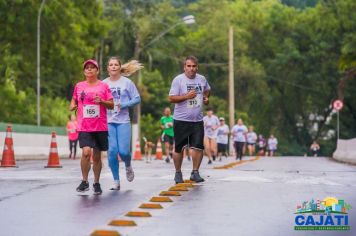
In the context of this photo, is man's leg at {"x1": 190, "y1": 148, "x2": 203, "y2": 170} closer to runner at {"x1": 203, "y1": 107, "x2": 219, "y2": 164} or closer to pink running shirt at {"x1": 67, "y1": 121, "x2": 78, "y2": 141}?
runner at {"x1": 203, "y1": 107, "x2": 219, "y2": 164}

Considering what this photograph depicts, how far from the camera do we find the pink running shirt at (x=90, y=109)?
1206 cm

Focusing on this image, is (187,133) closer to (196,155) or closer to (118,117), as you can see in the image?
(196,155)

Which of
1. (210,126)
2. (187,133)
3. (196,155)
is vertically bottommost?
(196,155)

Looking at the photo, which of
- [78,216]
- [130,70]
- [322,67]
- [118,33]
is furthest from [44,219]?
[322,67]

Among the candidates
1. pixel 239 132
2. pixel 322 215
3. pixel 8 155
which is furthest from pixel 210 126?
pixel 322 215

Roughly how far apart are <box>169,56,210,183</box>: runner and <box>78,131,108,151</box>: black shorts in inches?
78.6

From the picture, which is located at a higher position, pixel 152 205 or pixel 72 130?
pixel 72 130

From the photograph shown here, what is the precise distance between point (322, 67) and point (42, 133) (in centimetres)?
3796

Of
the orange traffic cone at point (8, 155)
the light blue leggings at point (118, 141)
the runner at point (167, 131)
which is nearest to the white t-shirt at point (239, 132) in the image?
the runner at point (167, 131)

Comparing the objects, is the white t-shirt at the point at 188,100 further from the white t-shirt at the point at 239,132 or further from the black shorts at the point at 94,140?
the white t-shirt at the point at 239,132

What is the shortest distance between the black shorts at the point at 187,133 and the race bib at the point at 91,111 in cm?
223

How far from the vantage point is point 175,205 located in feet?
A: 33.9

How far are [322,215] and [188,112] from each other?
5.22 m

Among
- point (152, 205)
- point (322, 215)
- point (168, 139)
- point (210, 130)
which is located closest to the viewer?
point (322, 215)
